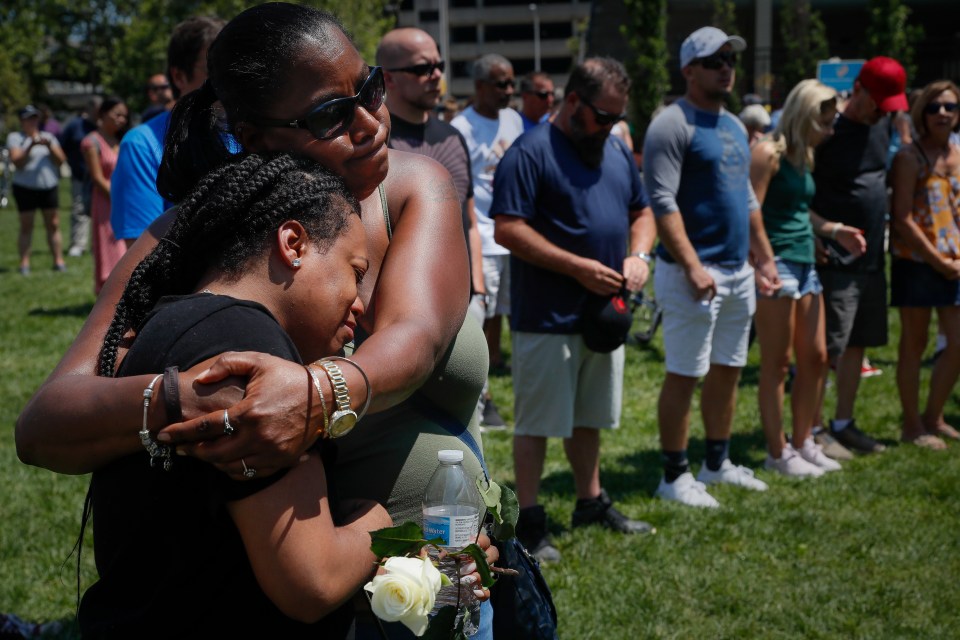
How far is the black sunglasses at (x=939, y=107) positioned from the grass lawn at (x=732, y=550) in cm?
223

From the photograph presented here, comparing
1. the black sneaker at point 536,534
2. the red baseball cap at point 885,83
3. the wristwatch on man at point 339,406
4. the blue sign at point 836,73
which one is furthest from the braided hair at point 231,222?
the blue sign at point 836,73

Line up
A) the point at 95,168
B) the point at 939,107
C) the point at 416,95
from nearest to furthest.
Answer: the point at 416,95 → the point at 939,107 → the point at 95,168

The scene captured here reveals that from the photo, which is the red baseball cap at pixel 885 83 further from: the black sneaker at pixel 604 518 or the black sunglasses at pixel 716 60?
the black sneaker at pixel 604 518

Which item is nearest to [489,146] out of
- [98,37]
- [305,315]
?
[305,315]

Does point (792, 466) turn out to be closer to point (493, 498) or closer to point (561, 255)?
point (561, 255)

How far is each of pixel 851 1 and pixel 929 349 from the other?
2863cm

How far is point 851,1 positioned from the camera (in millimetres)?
34594

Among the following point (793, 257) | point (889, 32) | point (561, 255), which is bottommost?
point (793, 257)

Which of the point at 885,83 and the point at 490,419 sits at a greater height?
the point at 885,83

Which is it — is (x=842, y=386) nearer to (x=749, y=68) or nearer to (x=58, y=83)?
(x=749, y=68)

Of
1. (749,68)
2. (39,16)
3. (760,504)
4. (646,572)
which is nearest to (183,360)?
(646,572)

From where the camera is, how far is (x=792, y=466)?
20.7ft

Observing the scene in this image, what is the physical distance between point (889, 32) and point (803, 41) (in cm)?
316

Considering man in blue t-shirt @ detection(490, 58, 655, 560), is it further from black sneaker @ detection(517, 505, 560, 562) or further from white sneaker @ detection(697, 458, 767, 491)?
white sneaker @ detection(697, 458, 767, 491)
